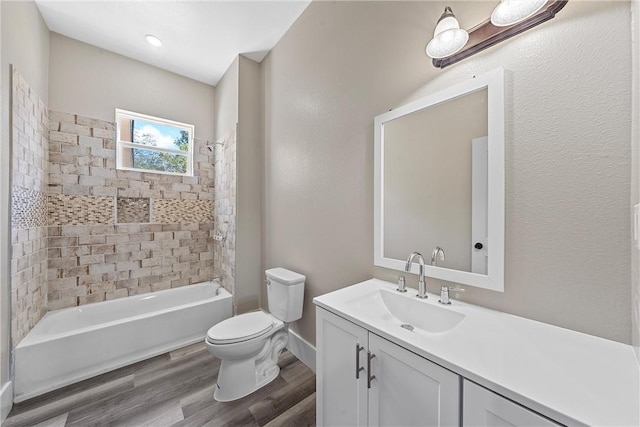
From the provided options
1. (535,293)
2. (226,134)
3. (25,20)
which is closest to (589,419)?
(535,293)

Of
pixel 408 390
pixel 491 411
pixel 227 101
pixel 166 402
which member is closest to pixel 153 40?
pixel 227 101

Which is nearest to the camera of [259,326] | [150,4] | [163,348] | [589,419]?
[589,419]

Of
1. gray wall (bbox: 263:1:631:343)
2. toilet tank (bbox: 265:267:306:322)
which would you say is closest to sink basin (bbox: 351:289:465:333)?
gray wall (bbox: 263:1:631:343)

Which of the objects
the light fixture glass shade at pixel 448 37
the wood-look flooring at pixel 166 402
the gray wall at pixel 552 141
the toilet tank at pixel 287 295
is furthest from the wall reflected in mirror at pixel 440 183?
the wood-look flooring at pixel 166 402

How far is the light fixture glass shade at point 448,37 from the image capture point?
1051mm

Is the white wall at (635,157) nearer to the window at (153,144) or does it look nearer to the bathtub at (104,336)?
the bathtub at (104,336)

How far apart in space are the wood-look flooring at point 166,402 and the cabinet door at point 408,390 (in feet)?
2.66

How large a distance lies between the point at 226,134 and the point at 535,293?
3.03 meters

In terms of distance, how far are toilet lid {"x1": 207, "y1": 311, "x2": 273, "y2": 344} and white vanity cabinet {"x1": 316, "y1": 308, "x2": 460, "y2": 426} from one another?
2.25ft

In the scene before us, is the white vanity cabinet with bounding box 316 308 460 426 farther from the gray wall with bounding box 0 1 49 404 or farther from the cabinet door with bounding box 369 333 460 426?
the gray wall with bounding box 0 1 49 404

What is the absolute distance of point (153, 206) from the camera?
275 centimetres

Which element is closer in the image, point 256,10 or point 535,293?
point 535,293

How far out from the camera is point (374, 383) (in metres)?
0.94

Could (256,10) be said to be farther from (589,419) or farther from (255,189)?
(589,419)
